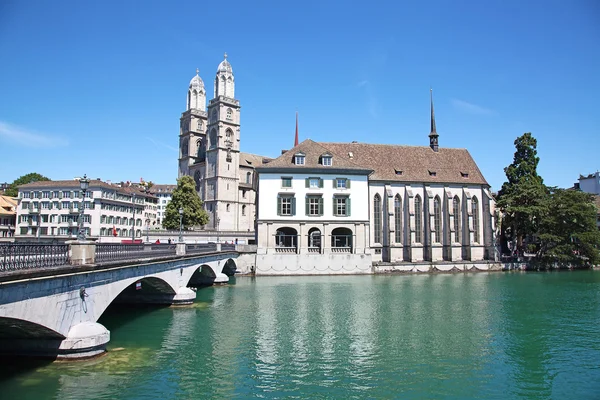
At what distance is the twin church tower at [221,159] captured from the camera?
7794 centimetres

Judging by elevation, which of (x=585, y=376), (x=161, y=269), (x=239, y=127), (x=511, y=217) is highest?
(x=239, y=127)

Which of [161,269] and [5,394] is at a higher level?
[161,269]

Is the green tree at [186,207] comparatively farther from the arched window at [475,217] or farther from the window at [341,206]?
the arched window at [475,217]

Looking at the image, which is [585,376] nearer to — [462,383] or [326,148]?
[462,383]

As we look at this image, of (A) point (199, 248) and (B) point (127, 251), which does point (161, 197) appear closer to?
(A) point (199, 248)

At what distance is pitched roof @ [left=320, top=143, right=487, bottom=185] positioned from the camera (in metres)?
57.5

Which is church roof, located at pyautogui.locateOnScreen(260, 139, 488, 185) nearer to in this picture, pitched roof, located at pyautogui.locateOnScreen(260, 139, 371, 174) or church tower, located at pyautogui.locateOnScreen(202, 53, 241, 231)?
pitched roof, located at pyautogui.locateOnScreen(260, 139, 371, 174)

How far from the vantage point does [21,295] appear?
1172 cm

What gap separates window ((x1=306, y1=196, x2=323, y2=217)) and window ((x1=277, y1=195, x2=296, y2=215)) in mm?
1558

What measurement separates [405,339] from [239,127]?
68.0m

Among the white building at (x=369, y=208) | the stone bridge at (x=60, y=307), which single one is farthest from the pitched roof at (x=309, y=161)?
the stone bridge at (x=60, y=307)

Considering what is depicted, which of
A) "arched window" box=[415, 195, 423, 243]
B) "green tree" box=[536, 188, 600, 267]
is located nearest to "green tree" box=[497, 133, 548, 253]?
"green tree" box=[536, 188, 600, 267]

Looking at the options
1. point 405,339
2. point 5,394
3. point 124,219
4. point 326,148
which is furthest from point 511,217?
point 124,219

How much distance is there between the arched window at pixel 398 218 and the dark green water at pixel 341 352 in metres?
25.0
